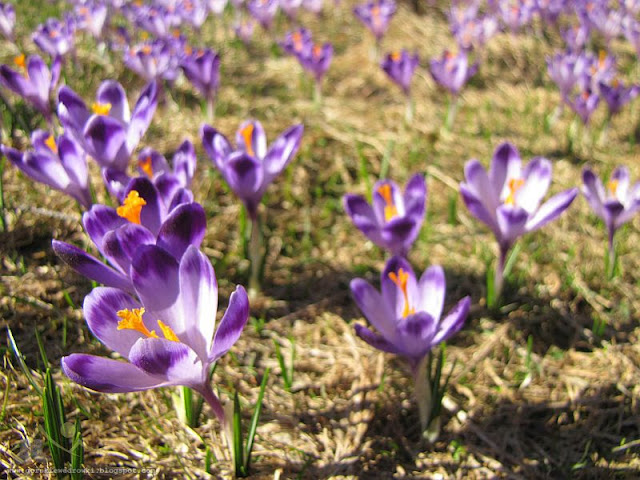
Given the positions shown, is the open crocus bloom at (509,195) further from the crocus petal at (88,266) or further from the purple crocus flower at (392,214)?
the crocus petal at (88,266)

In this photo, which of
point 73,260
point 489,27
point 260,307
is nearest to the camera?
point 73,260

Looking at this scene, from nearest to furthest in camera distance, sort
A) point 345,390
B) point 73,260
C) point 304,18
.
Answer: point 73,260 < point 345,390 < point 304,18

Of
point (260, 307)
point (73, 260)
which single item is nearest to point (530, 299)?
point (260, 307)

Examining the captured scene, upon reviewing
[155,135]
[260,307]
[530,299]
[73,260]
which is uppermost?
[73,260]

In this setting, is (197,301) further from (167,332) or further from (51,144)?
(51,144)

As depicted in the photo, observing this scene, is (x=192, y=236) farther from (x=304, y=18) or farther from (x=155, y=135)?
(x=304, y=18)

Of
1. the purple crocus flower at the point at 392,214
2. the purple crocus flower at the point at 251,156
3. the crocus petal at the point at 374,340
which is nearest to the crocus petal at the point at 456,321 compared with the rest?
the crocus petal at the point at 374,340

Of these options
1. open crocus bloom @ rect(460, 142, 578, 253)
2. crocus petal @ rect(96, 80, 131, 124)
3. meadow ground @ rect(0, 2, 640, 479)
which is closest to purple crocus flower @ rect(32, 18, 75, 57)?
meadow ground @ rect(0, 2, 640, 479)

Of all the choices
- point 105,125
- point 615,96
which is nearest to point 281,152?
point 105,125
